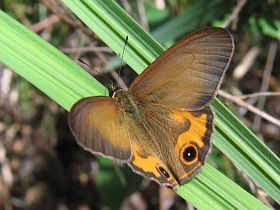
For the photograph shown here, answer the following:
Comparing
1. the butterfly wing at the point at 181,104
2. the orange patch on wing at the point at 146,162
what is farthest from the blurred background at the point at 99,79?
the orange patch on wing at the point at 146,162

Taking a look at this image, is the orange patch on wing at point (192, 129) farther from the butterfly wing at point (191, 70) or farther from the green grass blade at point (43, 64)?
the green grass blade at point (43, 64)

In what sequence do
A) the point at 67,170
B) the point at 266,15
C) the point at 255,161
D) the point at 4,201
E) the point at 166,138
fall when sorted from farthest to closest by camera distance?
the point at 67,170 < the point at 4,201 < the point at 266,15 < the point at 166,138 < the point at 255,161

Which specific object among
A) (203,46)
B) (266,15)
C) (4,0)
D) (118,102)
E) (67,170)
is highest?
(266,15)

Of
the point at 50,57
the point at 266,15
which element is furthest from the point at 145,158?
the point at 266,15

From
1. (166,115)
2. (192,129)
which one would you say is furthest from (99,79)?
(192,129)

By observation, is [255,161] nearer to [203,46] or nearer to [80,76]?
[203,46]

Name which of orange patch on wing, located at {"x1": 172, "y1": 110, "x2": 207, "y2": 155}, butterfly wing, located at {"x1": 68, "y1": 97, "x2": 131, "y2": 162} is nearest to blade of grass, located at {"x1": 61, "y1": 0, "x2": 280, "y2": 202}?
orange patch on wing, located at {"x1": 172, "y1": 110, "x2": 207, "y2": 155}

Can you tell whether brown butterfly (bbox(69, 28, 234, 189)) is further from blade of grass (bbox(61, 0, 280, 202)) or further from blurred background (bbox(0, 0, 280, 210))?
blurred background (bbox(0, 0, 280, 210))
